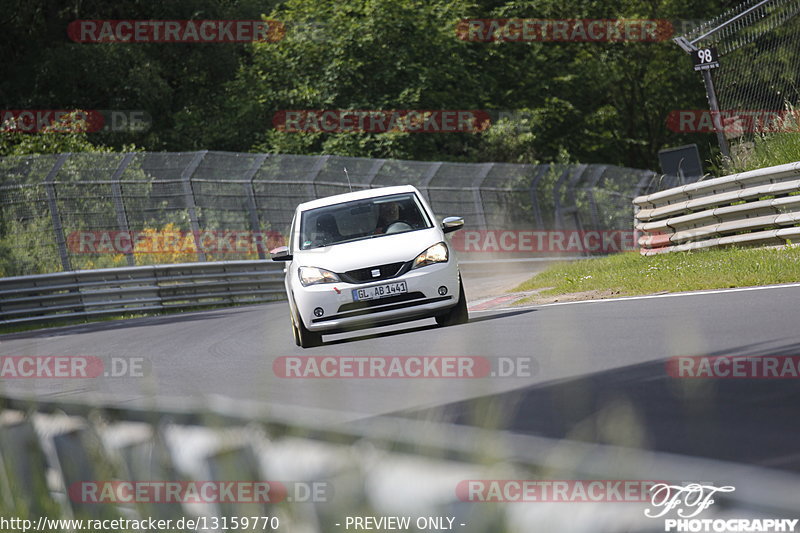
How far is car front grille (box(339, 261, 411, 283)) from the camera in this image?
38.1ft

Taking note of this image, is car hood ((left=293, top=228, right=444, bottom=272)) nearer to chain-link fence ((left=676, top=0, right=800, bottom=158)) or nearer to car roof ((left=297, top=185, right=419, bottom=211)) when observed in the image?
car roof ((left=297, top=185, right=419, bottom=211))

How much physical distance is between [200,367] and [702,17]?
43622 millimetres

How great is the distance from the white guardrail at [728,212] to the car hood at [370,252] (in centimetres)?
547

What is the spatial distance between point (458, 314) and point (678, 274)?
150 inches

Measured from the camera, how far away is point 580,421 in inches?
237

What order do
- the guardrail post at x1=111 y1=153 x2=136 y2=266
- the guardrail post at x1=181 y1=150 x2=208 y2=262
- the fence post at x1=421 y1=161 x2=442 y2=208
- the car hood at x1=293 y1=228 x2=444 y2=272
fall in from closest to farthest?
the car hood at x1=293 y1=228 x2=444 y2=272 < the guardrail post at x1=111 y1=153 x2=136 y2=266 < the guardrail post at x1=181 y1=150 x2=208 y2=262 < the fence post at x1=421 y1=161 x2=442 y2=208

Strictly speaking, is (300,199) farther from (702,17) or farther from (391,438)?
(702,17)

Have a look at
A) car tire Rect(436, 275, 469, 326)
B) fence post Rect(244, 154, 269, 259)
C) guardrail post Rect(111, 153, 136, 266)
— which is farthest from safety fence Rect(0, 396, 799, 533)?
fence post Rect(244, 154, 269, 259)

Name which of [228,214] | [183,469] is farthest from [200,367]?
[228,214]

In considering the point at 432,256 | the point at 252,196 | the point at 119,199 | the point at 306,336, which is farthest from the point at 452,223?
the point at 252,196

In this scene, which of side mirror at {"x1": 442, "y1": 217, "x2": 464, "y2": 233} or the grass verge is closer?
side mirror at {"x1": 442, "y1": 217, "x2": 464, "y2": 233}

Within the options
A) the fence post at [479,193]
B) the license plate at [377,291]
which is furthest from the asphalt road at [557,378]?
the fence post at [479,193]

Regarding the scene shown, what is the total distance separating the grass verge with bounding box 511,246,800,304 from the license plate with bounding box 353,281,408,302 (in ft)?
13.7

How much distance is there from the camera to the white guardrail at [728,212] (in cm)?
1527
